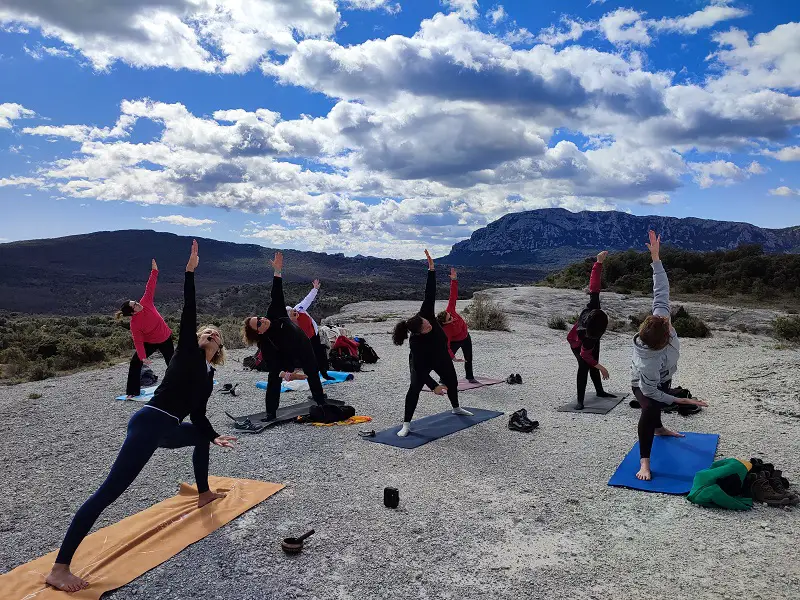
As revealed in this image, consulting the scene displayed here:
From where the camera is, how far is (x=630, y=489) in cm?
543

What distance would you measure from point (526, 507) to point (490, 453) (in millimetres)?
1642

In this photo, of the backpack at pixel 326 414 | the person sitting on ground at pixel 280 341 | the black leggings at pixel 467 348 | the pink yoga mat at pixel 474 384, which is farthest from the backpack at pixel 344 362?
the person sitting on ground at pixel 280 341

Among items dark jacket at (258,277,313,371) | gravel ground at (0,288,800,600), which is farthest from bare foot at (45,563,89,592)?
dark jacket at (258,277,313,371)

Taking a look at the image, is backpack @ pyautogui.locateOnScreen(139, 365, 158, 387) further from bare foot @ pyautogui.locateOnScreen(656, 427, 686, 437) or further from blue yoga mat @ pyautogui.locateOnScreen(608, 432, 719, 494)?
bare foot @ pyautogui.locateOnScreen(656, 427, 686, 437)

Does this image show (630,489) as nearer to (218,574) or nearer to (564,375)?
(218,574)

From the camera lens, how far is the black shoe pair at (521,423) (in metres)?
7.62

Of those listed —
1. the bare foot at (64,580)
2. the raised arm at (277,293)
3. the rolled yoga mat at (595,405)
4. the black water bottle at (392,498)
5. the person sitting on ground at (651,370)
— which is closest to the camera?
the bare foot at (64,580)

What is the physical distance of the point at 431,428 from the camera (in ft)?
25.6

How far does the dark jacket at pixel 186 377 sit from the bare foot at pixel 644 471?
4.08 metres

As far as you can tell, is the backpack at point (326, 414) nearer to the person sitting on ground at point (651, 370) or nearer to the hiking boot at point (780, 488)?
the person sitting on ground at point (651, 370)

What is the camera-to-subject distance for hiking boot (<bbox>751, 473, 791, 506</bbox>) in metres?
4.85

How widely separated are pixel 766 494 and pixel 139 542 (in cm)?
514

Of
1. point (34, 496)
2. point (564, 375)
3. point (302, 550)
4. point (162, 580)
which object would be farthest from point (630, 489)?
point (564, 375)

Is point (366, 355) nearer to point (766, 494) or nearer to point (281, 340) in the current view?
point (281, 340)
